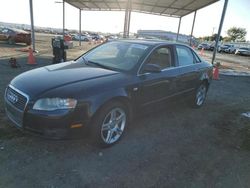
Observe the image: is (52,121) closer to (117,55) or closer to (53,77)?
(53,77)

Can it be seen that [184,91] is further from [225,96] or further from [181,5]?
[181,5]

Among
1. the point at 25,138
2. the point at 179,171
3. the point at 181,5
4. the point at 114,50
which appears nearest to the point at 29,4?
the point at 181,5

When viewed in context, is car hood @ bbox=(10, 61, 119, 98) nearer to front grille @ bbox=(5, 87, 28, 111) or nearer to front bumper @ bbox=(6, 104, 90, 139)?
front grille @ bbox=(5, 87, 28, 111)

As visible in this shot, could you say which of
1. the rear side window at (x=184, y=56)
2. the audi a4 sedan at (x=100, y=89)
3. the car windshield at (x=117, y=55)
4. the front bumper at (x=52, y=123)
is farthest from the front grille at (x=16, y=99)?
the rear side window at (x=184, y=56)

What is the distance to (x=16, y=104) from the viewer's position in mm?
3041

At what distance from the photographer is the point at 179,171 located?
306cm

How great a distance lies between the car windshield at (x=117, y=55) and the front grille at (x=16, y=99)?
1.44 m

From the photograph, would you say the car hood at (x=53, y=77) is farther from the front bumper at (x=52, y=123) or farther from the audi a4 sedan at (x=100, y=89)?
the front bumper at (x=52, y=123)

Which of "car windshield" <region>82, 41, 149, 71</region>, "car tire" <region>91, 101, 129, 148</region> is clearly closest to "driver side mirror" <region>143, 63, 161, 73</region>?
"car windshield" <region>82, 41, 149, 71</region>

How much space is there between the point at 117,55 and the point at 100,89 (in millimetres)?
1338

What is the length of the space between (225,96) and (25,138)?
6.35 m

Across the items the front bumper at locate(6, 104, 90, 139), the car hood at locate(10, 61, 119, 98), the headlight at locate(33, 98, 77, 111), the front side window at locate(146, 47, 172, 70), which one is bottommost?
the front bumper at locate(6, 104, 90, 139)

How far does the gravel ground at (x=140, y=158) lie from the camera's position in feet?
9.04

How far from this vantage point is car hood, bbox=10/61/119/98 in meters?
3.02
